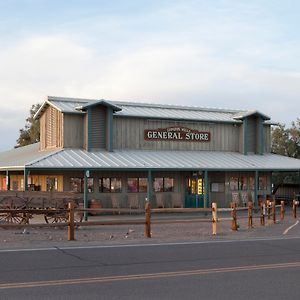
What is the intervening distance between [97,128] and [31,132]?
109 feet

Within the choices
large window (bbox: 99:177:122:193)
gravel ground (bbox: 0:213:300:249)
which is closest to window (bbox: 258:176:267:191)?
large window (bbox: 99:177:122:193)

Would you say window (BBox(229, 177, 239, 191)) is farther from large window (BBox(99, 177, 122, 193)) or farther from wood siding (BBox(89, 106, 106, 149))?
wood siding (BBox(89, 106, 106, 149))

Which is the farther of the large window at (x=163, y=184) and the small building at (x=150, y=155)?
the large window at (x=163, y=184)

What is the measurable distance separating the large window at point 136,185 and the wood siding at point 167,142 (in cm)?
200

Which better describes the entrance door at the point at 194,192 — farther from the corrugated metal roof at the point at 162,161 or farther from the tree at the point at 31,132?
the tree at the point at 31,132

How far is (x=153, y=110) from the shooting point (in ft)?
121

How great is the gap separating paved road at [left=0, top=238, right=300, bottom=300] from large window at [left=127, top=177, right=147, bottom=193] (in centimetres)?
1828

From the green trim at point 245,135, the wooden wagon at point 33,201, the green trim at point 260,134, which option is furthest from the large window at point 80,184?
the green trim at point 260,134

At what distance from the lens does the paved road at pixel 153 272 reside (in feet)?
29.5

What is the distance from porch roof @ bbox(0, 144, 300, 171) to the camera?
2938 cm

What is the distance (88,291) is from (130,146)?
1007 inches

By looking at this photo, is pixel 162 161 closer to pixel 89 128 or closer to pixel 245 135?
pixel 89 128

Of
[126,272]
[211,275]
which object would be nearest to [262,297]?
[211,275]

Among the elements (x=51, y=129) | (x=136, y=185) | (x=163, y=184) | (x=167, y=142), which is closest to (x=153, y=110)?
(x=167, y=142)
